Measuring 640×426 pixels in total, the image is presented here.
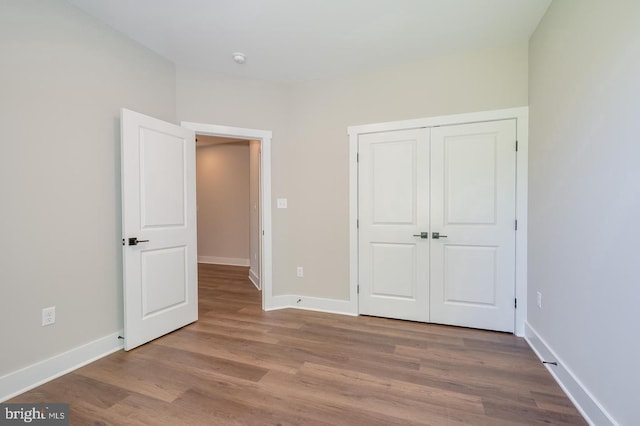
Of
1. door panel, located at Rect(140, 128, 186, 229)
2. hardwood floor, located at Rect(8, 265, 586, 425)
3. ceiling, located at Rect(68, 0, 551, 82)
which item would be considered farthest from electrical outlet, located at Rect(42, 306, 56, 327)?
ceiling, located at Rect(68, 0, 551, 82)

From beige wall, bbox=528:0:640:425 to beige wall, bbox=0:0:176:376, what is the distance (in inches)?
132

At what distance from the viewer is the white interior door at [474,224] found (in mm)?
2691

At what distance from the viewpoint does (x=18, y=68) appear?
1.86 metres

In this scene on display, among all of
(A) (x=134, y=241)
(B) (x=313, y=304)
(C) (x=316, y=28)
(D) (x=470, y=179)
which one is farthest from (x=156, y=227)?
(D) (x=470, y=179)

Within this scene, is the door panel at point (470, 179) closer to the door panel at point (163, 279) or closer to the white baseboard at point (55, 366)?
the door panel at point (163, 279)

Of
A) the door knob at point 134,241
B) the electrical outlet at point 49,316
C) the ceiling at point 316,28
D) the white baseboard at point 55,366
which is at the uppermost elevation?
the ceiling at point 316,28

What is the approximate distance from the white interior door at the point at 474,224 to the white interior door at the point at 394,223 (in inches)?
4.6

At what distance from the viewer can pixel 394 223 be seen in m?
3.07

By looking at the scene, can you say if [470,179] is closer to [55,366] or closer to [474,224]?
[474,224]

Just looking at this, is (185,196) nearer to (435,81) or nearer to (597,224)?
(435,81)

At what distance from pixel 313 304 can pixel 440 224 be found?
5.58 ft

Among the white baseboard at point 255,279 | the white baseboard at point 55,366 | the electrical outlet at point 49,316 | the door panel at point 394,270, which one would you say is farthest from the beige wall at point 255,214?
the electrical outlet at point 49,316

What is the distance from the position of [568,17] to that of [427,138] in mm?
1273

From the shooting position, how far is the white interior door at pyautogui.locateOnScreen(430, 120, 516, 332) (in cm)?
269
